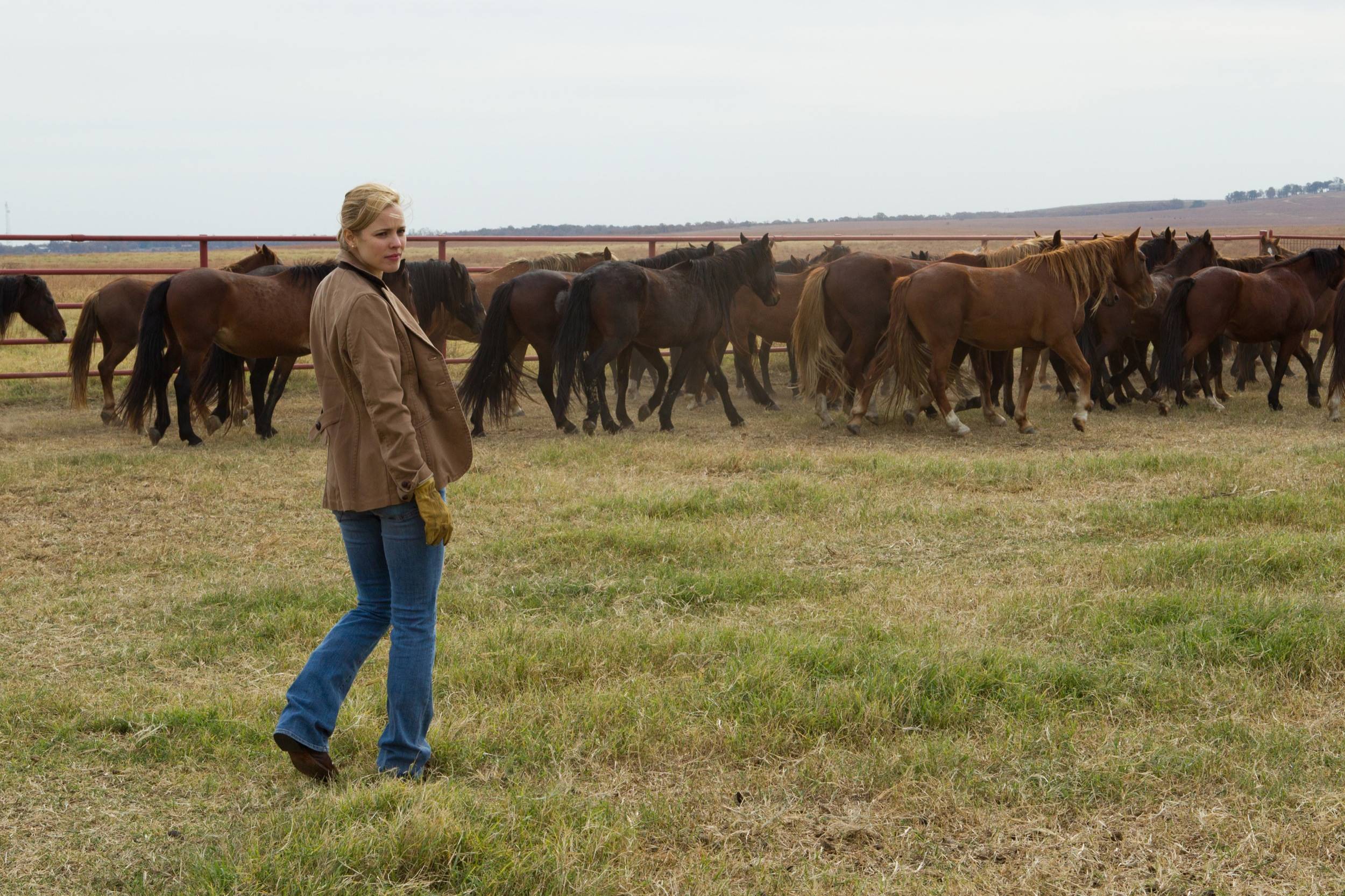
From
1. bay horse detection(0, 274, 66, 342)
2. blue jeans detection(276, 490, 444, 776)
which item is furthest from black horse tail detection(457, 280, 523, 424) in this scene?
blue jeans detection(276, 490, 444, 776)

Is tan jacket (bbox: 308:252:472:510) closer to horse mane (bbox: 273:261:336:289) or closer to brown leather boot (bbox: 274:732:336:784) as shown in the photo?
brown leather boot (bbox: 274:732:336:784)

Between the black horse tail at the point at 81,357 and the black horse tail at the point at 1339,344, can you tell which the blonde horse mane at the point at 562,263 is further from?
the black horse tail at the point at 1339,344

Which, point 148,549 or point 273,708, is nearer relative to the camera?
point 273,708

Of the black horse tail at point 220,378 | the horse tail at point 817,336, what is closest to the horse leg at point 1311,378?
the horse tail at point 817,336

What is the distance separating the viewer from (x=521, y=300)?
34.9ft

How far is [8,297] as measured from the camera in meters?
12.5

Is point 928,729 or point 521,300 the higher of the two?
point 521,300

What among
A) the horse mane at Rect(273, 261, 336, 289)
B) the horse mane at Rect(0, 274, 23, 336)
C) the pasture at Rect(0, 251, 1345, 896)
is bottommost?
the pasture at Rect(0, 251, 1345, 896)

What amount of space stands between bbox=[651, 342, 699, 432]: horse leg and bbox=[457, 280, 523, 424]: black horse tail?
4.46 ft

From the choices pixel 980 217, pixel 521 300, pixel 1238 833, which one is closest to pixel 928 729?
pixel 1238 833

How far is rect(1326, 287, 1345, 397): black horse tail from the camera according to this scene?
1098 centimetres

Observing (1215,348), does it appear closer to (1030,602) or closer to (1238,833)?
(1030,602)

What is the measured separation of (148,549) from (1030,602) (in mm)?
4514

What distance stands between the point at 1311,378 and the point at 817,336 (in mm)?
5384
